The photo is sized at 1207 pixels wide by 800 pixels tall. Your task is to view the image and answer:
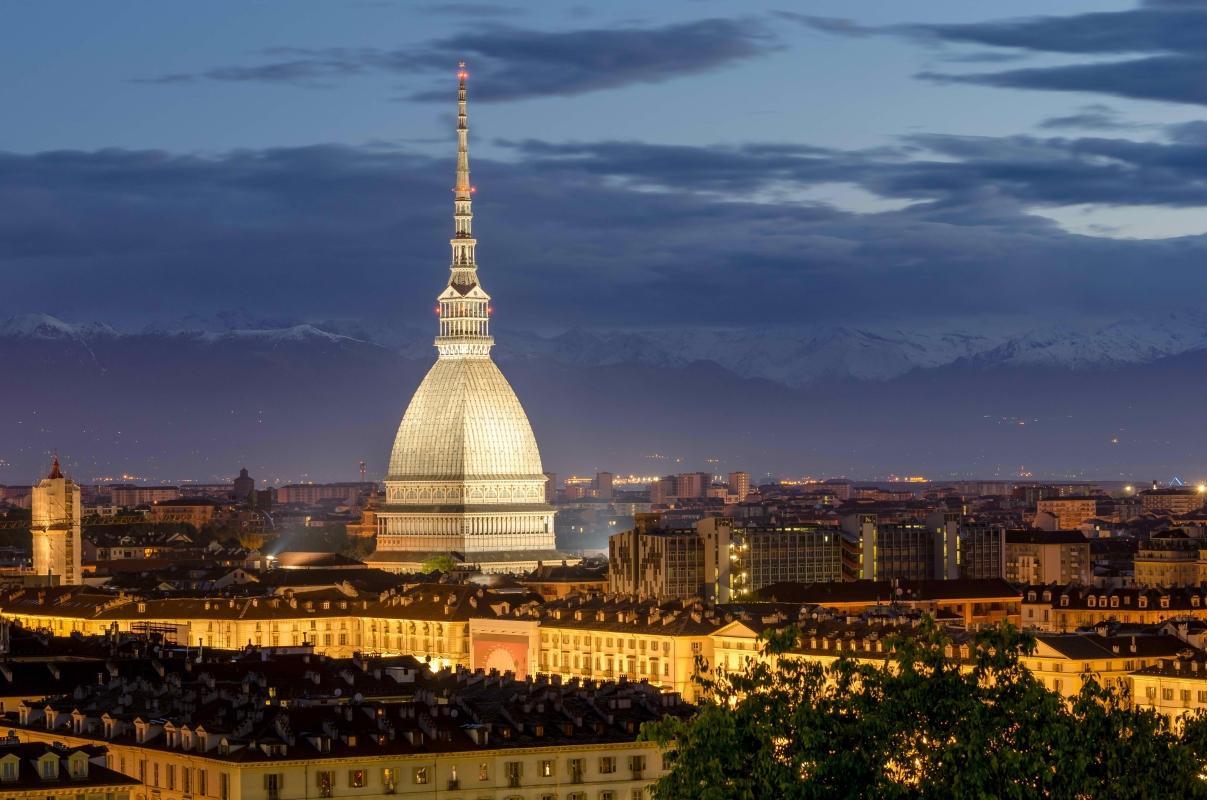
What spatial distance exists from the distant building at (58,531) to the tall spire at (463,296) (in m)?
21.5

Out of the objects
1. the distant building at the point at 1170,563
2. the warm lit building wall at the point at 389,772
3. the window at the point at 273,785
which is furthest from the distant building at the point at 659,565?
the window at the point at 273,785

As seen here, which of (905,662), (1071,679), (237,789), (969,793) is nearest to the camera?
(969,793)

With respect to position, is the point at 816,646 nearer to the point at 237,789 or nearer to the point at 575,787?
the point at 575,787

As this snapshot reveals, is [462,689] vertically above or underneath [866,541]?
underneath

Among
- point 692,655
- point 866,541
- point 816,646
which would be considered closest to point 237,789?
point 816,646

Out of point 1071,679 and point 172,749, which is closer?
point 172,749

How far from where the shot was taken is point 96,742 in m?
74.4

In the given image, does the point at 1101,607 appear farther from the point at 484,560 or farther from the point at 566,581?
the point at 484,560

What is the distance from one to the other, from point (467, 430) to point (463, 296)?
693 centimetres

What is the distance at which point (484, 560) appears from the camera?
6821 inches

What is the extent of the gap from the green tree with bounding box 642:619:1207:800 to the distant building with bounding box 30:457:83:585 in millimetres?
105916

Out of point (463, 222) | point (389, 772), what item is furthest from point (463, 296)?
point (389, 772)

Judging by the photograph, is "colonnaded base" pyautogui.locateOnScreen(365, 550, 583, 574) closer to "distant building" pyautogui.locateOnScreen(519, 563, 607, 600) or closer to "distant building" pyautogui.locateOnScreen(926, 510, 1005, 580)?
"distant building" pyautogui.locateOnScreen(519, 563, 607, 600)

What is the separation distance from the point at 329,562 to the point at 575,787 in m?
95.7
